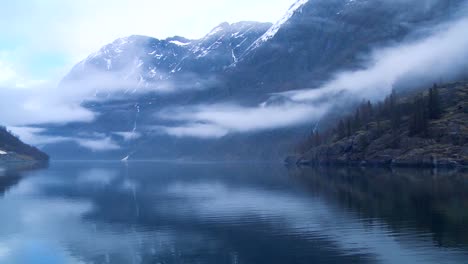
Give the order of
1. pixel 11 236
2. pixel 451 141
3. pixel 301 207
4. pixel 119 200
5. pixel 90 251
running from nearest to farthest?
pixel 90 251
pixel 11 236
pixel 301 207
pixel 119 200
pixel 451 141

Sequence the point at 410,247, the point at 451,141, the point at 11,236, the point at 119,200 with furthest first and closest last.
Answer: the point at 451,141 → the point at 119,200 → the point at 11,236 → the point at 410,247

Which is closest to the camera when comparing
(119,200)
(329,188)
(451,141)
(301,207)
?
(301,207)

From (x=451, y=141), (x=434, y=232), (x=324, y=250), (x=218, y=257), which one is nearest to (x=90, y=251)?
(x=218, y=257)

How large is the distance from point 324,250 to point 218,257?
403 inches

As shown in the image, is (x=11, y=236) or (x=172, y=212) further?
(x=172, y=212)

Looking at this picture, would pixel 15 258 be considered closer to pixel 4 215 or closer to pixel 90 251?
pixel 90 251

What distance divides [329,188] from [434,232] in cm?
6065

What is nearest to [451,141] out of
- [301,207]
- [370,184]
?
[370,184]

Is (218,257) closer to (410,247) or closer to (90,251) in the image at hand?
(90,251)

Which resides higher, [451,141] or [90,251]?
[451,141]

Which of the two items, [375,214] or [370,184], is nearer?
[375,214]

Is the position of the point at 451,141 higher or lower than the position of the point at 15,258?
higher

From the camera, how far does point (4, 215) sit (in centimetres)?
8731

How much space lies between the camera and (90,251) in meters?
56.2
